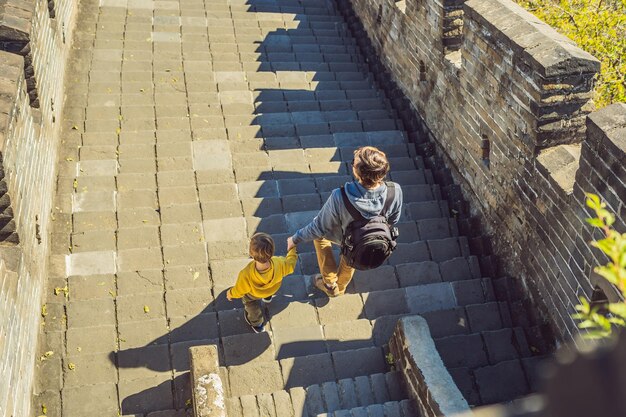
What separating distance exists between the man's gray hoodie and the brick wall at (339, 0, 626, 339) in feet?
4.07

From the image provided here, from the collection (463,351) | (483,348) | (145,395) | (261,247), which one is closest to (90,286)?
(145,395)

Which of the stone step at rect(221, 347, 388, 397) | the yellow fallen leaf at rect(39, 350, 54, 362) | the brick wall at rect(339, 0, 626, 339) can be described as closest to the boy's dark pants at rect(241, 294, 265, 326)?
the stone step at rect(221, 347, 388, 397)

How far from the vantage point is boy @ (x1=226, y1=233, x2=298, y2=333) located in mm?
4441

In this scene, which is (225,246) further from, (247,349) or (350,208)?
(350,208)

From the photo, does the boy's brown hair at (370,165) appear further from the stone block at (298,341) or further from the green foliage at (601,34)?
the green foliage at (601,34)

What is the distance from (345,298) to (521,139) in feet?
6.36

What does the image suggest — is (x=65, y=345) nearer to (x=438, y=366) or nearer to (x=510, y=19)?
(x=438, y=366)

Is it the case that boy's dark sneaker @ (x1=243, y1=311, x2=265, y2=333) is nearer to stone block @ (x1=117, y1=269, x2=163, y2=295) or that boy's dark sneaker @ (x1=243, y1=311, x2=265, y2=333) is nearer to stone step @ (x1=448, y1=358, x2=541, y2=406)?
stone block @ (x1=117, y1=269, x2=163, y2=295)

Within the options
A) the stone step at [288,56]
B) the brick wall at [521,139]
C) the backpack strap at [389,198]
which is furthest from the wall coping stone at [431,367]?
the stone step at [288,56]

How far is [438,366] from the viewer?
14.3 feet

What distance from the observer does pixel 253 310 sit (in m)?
4.80

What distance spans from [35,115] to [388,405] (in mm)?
3774

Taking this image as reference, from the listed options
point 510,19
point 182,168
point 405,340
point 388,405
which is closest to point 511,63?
point 510,19

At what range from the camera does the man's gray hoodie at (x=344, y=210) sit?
439 cm
